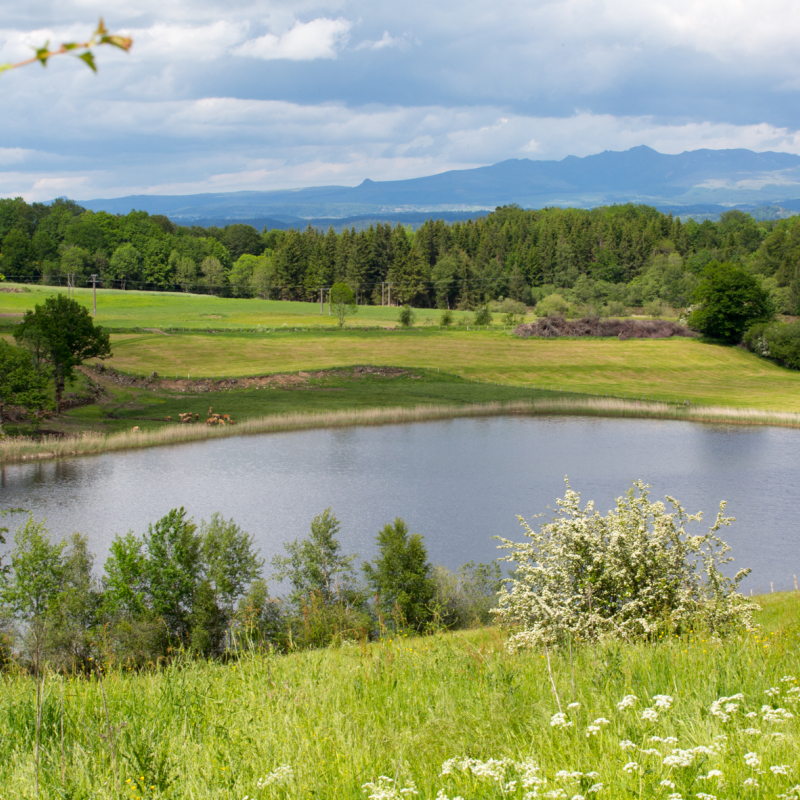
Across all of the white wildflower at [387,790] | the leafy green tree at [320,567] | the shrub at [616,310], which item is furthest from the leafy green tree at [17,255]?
the white wildflower at [387,790]

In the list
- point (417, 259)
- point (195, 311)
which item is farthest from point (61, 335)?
point (417, 259)

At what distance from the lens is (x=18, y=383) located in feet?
123

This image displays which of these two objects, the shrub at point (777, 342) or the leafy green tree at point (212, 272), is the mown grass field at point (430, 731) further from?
the leafy green tree at point (212, 272)

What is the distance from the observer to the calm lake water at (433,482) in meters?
26.7

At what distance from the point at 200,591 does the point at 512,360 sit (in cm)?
5568

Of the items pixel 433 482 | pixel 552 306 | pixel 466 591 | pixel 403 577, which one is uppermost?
pixel 552 306

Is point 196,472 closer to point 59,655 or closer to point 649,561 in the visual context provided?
point 59,655

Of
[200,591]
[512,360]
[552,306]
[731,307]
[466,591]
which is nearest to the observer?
[200,591]

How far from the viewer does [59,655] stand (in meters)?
17.3

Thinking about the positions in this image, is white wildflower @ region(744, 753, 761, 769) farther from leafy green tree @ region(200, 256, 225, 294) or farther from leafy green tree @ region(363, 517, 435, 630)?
leafy green tree @ region(200, 256, 225, 294)

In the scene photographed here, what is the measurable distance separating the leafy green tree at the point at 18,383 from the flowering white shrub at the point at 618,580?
114 feet

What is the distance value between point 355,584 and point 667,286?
10878 cm

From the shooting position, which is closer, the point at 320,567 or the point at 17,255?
the point at 320,567

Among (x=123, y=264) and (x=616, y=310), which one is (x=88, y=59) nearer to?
(x=616, y=310)
